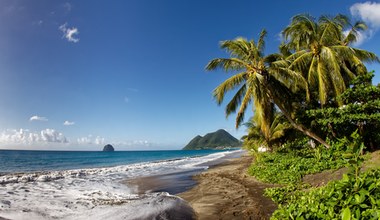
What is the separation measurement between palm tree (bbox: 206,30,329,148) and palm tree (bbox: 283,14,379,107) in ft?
4.53

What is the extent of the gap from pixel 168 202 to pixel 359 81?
11.1 m

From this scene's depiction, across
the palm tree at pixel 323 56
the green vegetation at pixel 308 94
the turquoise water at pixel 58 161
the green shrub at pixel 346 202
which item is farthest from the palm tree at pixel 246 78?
the turquoise water at pixel 58 161

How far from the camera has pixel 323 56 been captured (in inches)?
542

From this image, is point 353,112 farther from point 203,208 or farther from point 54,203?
point 54,203

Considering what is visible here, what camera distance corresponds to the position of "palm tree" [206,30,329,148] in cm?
1332

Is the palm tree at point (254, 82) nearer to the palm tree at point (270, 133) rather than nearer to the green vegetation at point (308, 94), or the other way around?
the green vegetation at point (308, 94)

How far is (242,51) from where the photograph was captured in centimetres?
1414

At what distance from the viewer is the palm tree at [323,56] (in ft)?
45.4

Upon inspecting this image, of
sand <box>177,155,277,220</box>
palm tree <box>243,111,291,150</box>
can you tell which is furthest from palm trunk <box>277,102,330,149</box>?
palm tree <box>243,111,291,150</box>

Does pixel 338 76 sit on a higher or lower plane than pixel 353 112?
higher

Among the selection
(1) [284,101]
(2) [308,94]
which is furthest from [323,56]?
(1) [284,101]

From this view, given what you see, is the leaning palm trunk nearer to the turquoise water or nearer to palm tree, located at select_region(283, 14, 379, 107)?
palm tree, located at select_region(283, 14, 379, 107)

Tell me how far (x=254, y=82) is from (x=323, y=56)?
426cm

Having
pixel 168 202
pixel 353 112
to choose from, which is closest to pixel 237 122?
pixel 353 112
